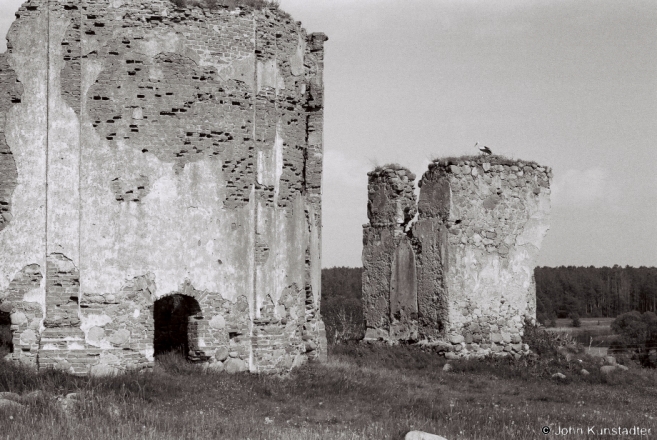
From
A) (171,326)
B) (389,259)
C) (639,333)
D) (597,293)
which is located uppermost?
(389,259)

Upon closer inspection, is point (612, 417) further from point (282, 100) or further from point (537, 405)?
point (282, 100)

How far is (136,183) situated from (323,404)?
166 inches

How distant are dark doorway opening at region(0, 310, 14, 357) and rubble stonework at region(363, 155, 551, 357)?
288 inches

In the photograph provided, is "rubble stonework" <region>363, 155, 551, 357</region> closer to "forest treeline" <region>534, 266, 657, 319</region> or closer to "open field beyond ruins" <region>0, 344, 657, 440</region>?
"open field beyond ruins" <region>0, 344, 657, 440</region>

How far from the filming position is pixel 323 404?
10.0 meters

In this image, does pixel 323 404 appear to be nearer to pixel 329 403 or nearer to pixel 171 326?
pixel 329 403

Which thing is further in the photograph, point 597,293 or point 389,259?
point 597,293

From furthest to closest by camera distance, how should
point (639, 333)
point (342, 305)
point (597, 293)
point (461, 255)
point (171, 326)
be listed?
point (597, 293)
point (639, 333)
point (342, 305)
point (461, 255)
point (171, 326)

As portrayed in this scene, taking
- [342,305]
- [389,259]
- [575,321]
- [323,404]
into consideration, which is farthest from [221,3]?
[575,321]

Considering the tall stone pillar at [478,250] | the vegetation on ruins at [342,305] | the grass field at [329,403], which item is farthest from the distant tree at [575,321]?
the grass field at [329,403]

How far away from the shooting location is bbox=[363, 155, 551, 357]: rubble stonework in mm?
15086

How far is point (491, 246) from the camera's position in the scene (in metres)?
15.4

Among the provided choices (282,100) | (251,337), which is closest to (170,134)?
(282,100)

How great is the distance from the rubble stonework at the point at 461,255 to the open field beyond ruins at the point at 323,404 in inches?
51.7
